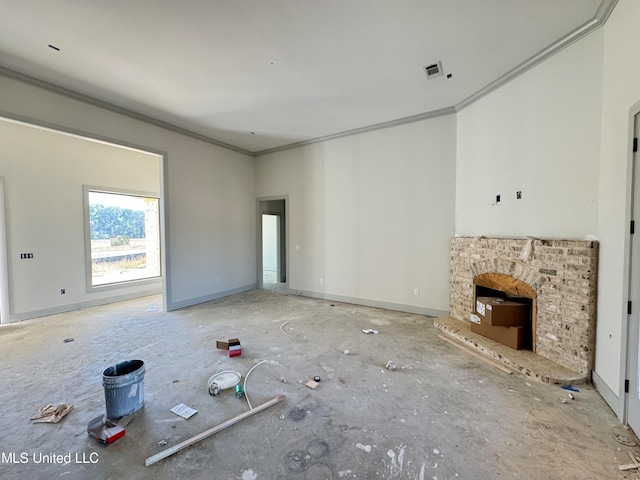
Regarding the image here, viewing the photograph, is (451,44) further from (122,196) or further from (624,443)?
(122,196)

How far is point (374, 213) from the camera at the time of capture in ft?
16.6

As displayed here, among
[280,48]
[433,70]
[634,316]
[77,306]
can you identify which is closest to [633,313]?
[634,316]

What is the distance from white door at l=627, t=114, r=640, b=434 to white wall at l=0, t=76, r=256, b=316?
5.98 metres

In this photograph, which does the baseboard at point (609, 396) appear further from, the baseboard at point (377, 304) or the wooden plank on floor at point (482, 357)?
the baseboard at point (377, 304)

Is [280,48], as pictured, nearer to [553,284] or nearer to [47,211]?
[553,284]

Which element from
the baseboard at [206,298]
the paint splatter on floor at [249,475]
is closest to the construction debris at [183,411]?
the paint splatter on floor at [249,475]

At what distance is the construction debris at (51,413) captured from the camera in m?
2.07

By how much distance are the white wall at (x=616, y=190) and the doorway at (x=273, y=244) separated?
520 cm

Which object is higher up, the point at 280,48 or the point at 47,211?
the point at 280,48

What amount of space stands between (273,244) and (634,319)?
31.4ft

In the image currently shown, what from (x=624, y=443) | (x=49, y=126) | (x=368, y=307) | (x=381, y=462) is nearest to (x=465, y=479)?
(x=381, y=462)

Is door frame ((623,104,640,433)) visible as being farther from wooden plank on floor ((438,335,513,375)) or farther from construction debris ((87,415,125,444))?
construction debris ((87,415,125,444))

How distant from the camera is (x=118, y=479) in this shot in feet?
5.17

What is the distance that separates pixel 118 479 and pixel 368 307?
4.20 m
